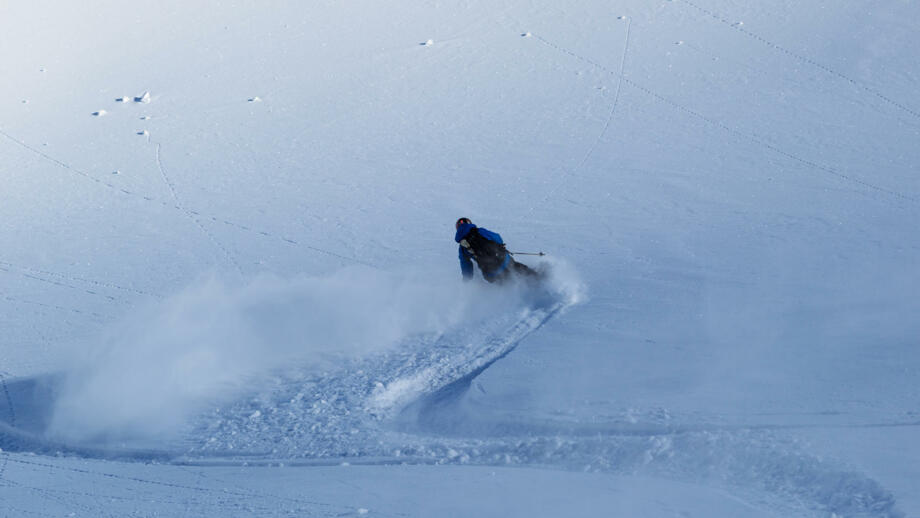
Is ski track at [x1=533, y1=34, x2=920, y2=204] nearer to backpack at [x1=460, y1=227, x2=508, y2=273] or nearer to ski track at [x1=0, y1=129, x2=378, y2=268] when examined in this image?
backpack at [x1=460, y1=227, x2=508, y2=273]

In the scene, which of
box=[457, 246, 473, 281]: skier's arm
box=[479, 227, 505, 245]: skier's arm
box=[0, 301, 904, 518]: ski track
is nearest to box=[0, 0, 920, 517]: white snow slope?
box=[0, 301, 904, 518]: ski track

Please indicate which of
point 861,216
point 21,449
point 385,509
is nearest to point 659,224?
point 861,216

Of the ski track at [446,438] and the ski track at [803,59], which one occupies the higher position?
the ski track at [803,59]

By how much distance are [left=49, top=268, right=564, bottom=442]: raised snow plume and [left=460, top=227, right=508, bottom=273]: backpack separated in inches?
17.4

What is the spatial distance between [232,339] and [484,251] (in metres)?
3.19

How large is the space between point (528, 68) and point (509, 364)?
1009 cm

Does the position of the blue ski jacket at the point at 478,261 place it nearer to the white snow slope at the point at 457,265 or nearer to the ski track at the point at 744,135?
the white snow slope at the point at 457,265

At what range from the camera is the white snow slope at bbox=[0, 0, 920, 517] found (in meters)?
7.64

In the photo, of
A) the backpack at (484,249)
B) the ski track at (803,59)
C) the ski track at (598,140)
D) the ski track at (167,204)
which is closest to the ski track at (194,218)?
the ski track at (167,204)

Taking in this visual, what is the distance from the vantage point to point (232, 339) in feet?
34.1

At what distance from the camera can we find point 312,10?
70.1ft

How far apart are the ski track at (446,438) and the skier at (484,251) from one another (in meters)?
0.60

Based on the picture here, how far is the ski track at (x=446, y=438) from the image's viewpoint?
692 cm

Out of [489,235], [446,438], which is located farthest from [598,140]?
[446,438]
